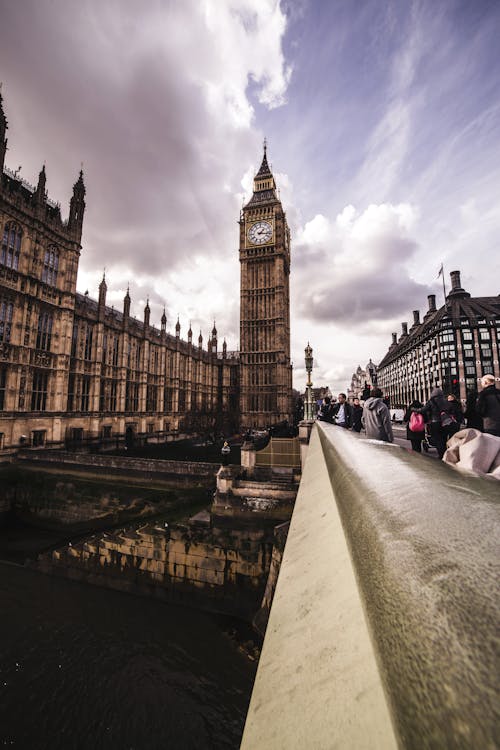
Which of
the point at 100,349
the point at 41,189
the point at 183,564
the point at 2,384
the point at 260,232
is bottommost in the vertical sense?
the point at 183,564

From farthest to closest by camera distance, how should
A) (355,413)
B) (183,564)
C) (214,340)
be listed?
(214,340), (183,564), (355,413)

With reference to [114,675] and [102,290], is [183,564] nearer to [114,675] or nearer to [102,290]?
[114,675]

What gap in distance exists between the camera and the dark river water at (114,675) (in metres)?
6.26

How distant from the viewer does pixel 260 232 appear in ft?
153

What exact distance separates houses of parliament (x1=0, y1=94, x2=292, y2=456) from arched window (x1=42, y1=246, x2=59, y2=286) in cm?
7

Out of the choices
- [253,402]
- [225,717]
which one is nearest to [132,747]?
[225,717]

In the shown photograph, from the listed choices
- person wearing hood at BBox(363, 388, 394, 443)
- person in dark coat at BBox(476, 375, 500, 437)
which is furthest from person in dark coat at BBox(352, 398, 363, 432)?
person in dark coat at BBox(476, 375, 500, 437)

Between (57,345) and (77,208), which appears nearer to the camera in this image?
(57,345)

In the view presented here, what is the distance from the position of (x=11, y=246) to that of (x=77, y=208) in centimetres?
689

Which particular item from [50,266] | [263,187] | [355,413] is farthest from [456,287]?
[50,266]

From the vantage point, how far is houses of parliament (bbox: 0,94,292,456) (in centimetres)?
1959

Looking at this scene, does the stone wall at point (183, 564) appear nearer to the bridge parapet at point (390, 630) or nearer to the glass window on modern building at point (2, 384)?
the bridge parapet at point (390, 630)

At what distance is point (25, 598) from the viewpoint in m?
10.1

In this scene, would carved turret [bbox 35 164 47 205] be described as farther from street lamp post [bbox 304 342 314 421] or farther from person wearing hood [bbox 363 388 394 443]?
person wearing hood [bbox 363 388 394 443]
